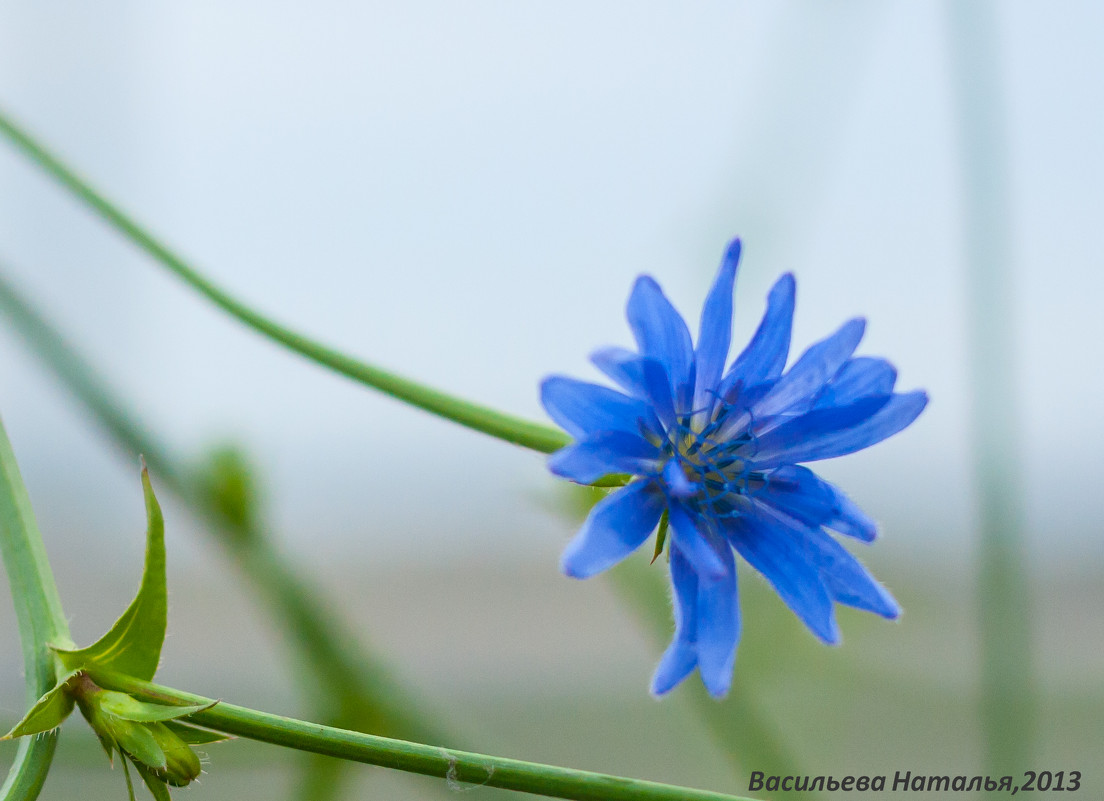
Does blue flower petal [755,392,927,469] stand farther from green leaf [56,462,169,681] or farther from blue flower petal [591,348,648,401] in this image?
green leaf [56,462,169,681]

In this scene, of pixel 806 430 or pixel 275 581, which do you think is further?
pixel 275 581

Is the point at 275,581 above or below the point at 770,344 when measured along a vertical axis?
below

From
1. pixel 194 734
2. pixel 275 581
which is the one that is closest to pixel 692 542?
pixel 194 734

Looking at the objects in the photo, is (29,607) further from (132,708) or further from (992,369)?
(992,369)

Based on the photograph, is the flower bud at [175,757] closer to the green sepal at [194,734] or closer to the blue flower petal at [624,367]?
the green sepal at [194,734]

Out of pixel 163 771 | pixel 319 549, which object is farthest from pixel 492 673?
pixel 163 771

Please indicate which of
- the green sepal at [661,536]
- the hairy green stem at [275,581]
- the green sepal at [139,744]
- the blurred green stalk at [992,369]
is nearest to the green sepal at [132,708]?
the green sepal at [139,744]

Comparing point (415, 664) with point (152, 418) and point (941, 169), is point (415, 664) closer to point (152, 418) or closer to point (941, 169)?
point (152, 418)
